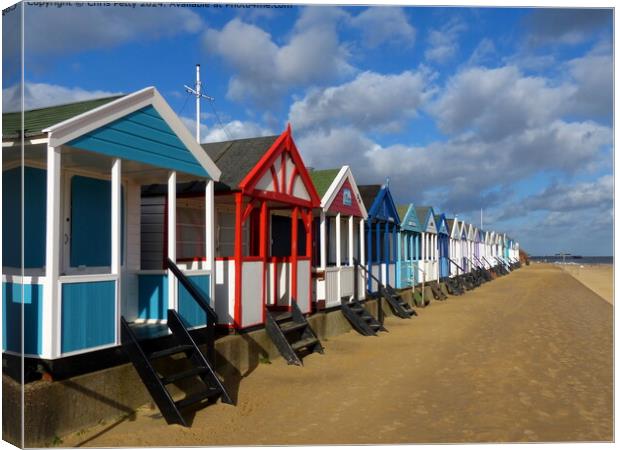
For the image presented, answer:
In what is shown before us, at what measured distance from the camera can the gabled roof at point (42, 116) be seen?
18.5ft

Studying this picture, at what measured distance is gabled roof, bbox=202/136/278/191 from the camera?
972 cm

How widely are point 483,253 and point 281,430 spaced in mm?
42711

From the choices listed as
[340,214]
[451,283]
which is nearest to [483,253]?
[451,283]

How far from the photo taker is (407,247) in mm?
23375

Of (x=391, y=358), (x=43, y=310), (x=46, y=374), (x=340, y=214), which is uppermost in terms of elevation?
(x=340, y=214)

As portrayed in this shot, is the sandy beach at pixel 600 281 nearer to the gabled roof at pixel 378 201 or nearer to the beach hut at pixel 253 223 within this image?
the gabled roof at pixel 378 201

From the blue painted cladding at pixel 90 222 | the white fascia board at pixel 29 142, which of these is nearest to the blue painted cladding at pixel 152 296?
the blue painted cladding at pixel 90 222

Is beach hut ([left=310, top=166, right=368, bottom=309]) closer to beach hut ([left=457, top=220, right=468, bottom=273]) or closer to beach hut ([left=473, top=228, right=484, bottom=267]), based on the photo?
beach hut ([left=457, top=220, right=468, bottom=273])

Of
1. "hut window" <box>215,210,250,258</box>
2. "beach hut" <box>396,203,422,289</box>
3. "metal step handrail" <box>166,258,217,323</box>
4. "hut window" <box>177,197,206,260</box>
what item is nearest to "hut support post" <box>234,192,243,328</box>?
"hut window" <box>177,197,206,260</box>

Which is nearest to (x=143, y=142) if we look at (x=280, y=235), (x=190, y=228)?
(x=190, y=228)

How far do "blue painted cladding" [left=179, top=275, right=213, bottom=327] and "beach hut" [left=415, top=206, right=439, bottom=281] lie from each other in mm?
16449

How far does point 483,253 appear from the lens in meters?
46.5

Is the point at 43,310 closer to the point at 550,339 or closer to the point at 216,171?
the point at 216,171

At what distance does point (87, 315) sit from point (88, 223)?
2196mm
